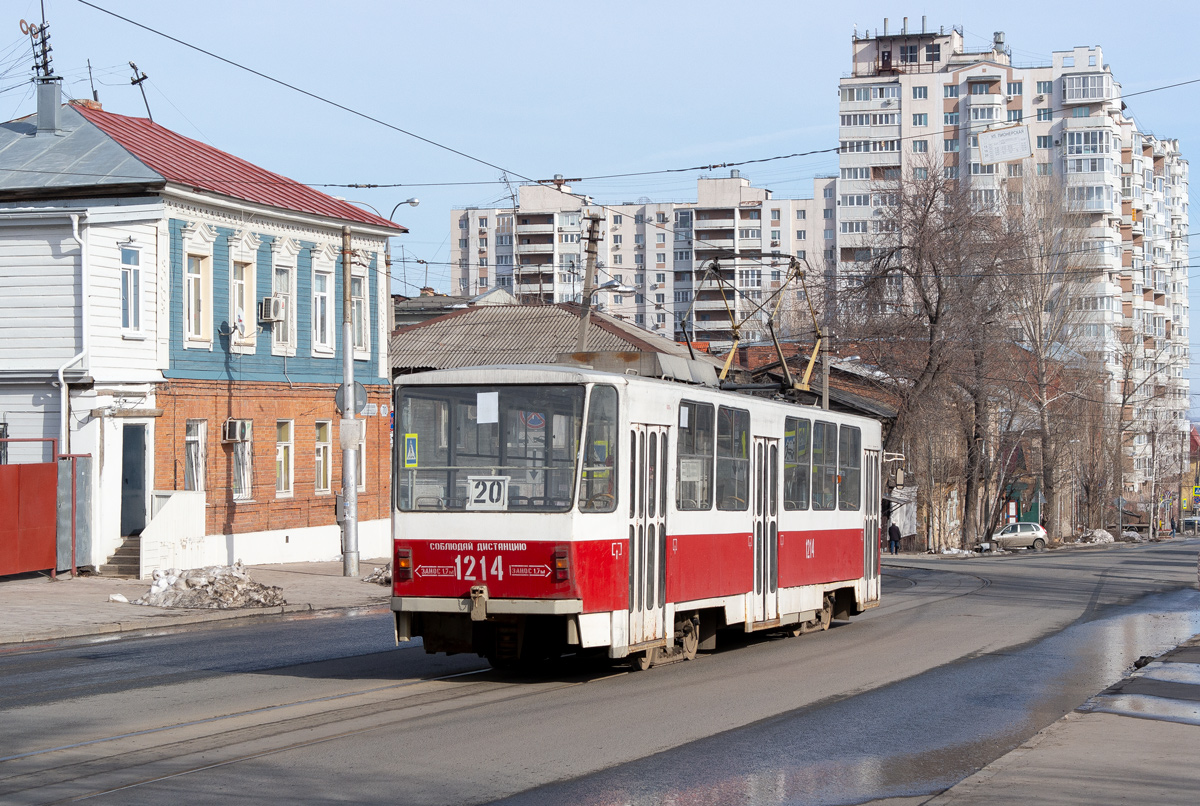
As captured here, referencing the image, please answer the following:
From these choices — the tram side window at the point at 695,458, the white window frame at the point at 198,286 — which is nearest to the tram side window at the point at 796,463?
the tram side window at the point at 695,458

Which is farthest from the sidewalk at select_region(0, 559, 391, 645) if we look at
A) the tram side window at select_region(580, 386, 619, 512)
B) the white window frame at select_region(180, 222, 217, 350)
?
the tram side window at select_region(580, 386, 619, 512)

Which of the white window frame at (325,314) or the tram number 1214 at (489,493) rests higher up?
the white window frame at (325,314)

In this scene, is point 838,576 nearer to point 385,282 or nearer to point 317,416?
point 317,416

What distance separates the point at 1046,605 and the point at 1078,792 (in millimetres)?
17010

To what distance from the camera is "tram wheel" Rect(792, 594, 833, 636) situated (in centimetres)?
1795

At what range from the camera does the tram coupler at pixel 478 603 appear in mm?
11461

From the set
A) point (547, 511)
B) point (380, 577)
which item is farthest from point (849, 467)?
point (380, 577)

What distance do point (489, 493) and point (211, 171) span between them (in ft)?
66.2

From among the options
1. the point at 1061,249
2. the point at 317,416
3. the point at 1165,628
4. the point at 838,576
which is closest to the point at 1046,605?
the point at 1165,628

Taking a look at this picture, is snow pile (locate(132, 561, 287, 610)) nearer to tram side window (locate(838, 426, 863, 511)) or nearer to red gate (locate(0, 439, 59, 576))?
red gate (locate(0, 439, 59, 576))

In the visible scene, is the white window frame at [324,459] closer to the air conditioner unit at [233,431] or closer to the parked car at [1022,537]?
the air conditioner unit at [233,431]

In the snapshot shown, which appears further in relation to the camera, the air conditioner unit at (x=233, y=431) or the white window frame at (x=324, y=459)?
the white window frame at (x=324, y=459)

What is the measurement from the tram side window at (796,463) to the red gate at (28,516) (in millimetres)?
13005

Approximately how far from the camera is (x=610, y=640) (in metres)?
11.9
